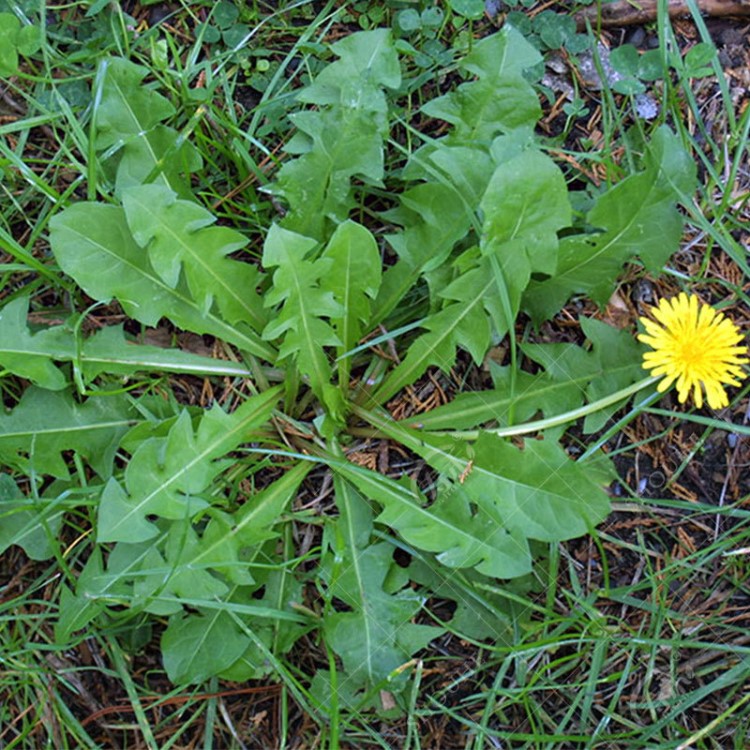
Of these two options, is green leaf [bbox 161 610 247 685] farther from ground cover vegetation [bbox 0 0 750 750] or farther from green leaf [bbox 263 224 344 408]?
green leaf [bbox 263 224 344 408]

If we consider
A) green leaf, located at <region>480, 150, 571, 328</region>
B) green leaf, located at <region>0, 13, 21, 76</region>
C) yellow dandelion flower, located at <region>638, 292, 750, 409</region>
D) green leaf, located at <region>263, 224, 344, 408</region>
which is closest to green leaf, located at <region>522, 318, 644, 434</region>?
yellow dandelion flower, located at <region>638, 292, 750, 409</region>

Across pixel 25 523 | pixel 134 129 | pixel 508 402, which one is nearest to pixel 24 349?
pixel 25 523

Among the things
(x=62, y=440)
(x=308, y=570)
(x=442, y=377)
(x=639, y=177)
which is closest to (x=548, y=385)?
(x=442, y=377)

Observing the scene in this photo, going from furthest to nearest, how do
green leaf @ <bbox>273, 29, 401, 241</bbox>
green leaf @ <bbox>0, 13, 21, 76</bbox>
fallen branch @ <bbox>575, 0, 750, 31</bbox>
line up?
1. fallen branch @ <bbox>575, 0, 750, 31</bbox>
2. green leaf @ <bbox>0, 13, 21, 76</bbox>
3. green leaf @ <bbox>273, 29, 401, 241</bbox>

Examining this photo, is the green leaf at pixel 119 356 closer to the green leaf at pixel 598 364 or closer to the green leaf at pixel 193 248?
the green leaf at pixel 193 248

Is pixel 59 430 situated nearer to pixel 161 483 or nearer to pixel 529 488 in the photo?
pixel 161 483

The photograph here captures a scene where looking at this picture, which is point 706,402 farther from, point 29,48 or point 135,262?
point 29,48
